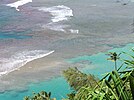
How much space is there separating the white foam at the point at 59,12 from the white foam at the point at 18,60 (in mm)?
13645

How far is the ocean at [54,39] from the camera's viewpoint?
1040 inches

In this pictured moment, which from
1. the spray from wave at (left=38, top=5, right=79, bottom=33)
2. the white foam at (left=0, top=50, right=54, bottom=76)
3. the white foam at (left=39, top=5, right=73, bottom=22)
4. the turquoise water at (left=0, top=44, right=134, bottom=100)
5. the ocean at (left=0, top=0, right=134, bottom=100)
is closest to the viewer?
the turquoise water at (left=0, top=44, right=134, bottom=100)

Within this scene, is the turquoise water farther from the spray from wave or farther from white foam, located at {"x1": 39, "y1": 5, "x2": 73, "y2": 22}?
white foam, located at {"x1": 39, "y1": 5, "x2": 73, "y2": 22}

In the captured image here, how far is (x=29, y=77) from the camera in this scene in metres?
26.8

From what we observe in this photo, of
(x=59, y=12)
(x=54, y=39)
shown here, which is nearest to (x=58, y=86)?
(x=54, y=39)

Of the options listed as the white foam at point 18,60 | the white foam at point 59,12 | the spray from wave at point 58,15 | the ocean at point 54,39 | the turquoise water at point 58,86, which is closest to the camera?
the turquoise water at point 58,86

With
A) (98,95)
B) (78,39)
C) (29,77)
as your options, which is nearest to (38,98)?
(98,95)

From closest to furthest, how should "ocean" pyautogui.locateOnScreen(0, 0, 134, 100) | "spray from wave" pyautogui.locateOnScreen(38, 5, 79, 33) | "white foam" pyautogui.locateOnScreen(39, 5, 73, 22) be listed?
"ocean" pyautogui.locateOnScreen(0, 0, 134, 100)
"spray from wave" pyautogui.locateOnScreen(38, 5, 79, 33)
"white foam" pyautogui.locateOnScreen(39, 5, 73, 22)

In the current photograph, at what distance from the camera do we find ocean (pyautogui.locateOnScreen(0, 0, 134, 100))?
86.6 feet

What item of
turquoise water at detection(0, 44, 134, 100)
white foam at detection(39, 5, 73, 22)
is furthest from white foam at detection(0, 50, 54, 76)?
white foam at detection(39, 5, 73, 22)

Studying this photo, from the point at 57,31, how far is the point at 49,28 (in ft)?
6.12

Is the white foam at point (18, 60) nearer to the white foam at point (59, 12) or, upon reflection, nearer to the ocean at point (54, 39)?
the ocean at point (54, 39)

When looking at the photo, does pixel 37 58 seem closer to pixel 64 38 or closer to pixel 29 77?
pixel 29 77

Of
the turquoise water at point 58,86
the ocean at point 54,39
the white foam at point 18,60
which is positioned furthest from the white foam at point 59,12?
the turquoise water at point 58,86
